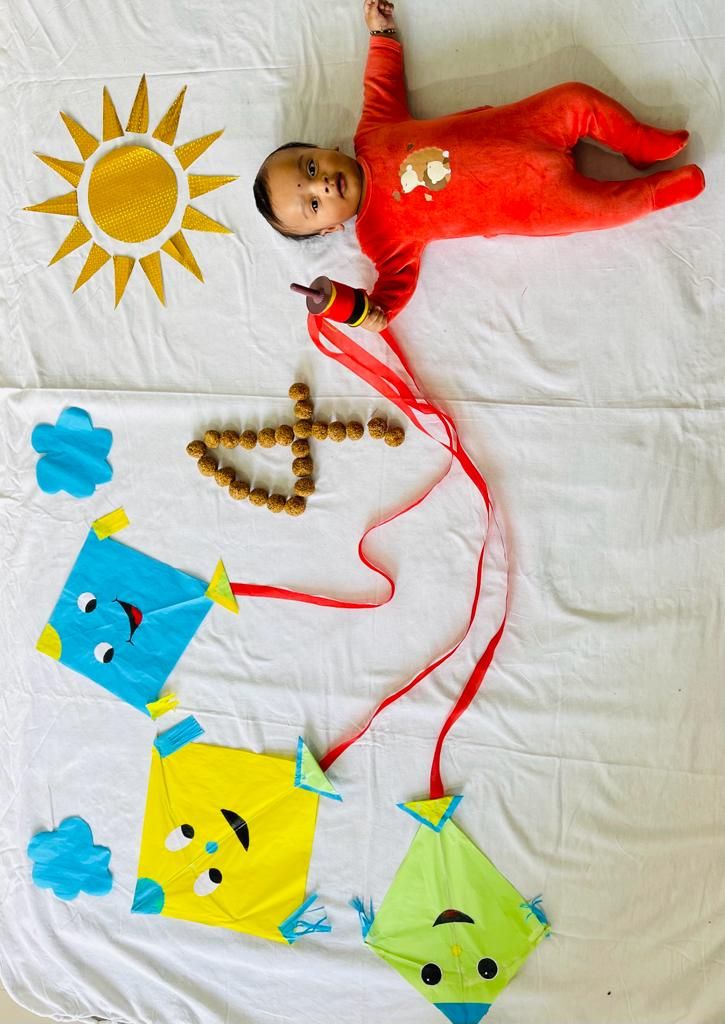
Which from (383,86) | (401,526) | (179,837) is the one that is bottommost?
(179,837)

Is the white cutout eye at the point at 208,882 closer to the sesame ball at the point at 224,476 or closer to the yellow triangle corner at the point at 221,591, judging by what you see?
the yellow triangle corner at the point at 221,591

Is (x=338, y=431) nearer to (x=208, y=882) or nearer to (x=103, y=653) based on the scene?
(x=103, y=653)

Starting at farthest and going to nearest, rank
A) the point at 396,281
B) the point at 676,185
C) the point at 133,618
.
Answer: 1. the point at 133,618
2. the point at 396,281
3. the point at 676,185

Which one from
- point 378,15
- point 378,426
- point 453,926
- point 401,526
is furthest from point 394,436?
point 453,926

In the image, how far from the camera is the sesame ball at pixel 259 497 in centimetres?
110

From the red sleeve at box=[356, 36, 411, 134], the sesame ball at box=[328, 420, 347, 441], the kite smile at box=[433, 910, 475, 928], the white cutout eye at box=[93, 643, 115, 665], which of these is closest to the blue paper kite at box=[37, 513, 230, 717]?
the white cutout eye at box=[93, 643, 115, 665]

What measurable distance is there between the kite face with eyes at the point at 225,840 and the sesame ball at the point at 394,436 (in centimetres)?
51

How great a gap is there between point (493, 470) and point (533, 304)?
0.25 meters

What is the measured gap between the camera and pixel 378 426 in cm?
107

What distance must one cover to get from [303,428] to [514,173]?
1.49ft

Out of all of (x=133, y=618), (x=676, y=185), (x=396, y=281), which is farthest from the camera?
(x=133, y=618)

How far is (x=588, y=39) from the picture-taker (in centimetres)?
101

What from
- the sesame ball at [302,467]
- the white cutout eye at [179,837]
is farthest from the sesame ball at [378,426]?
the white cutout eye at [179,837]

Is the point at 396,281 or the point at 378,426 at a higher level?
the point at 396,281
